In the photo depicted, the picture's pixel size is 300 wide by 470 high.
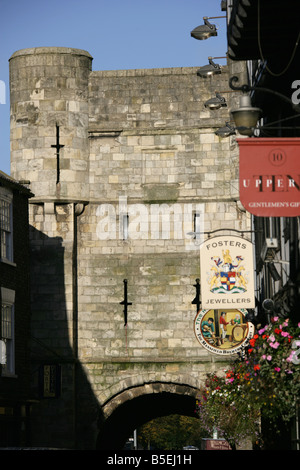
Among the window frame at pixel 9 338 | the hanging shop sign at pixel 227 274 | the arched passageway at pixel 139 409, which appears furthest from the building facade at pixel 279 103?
the arched passageway at pixel 139 409

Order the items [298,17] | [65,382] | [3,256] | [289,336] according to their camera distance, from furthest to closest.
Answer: [65,382], [3,256], [289,336], [298,17]

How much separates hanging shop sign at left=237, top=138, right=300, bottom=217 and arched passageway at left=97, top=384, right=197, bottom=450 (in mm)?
19626

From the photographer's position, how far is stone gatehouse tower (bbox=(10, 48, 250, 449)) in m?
34.9

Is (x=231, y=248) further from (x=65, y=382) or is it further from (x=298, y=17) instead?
(x=65, y=382)

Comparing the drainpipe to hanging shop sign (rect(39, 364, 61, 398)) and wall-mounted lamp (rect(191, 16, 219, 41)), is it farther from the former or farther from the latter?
wall-mounted lamp (rect(191, 16, 219, 41))

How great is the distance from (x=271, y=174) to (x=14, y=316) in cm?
1516

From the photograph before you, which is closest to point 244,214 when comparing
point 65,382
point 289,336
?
point 65,382

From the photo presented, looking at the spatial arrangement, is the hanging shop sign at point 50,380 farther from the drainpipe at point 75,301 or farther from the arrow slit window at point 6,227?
the arrow slit window at point 6,227

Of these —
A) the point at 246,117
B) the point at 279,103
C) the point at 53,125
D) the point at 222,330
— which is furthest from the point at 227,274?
the point at 53,125

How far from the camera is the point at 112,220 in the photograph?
117 feet

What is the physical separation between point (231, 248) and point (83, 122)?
1190cm

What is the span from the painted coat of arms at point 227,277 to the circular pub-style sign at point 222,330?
7.58ft

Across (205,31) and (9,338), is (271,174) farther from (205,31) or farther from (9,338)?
(9,338)

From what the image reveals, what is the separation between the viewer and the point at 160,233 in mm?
35469
